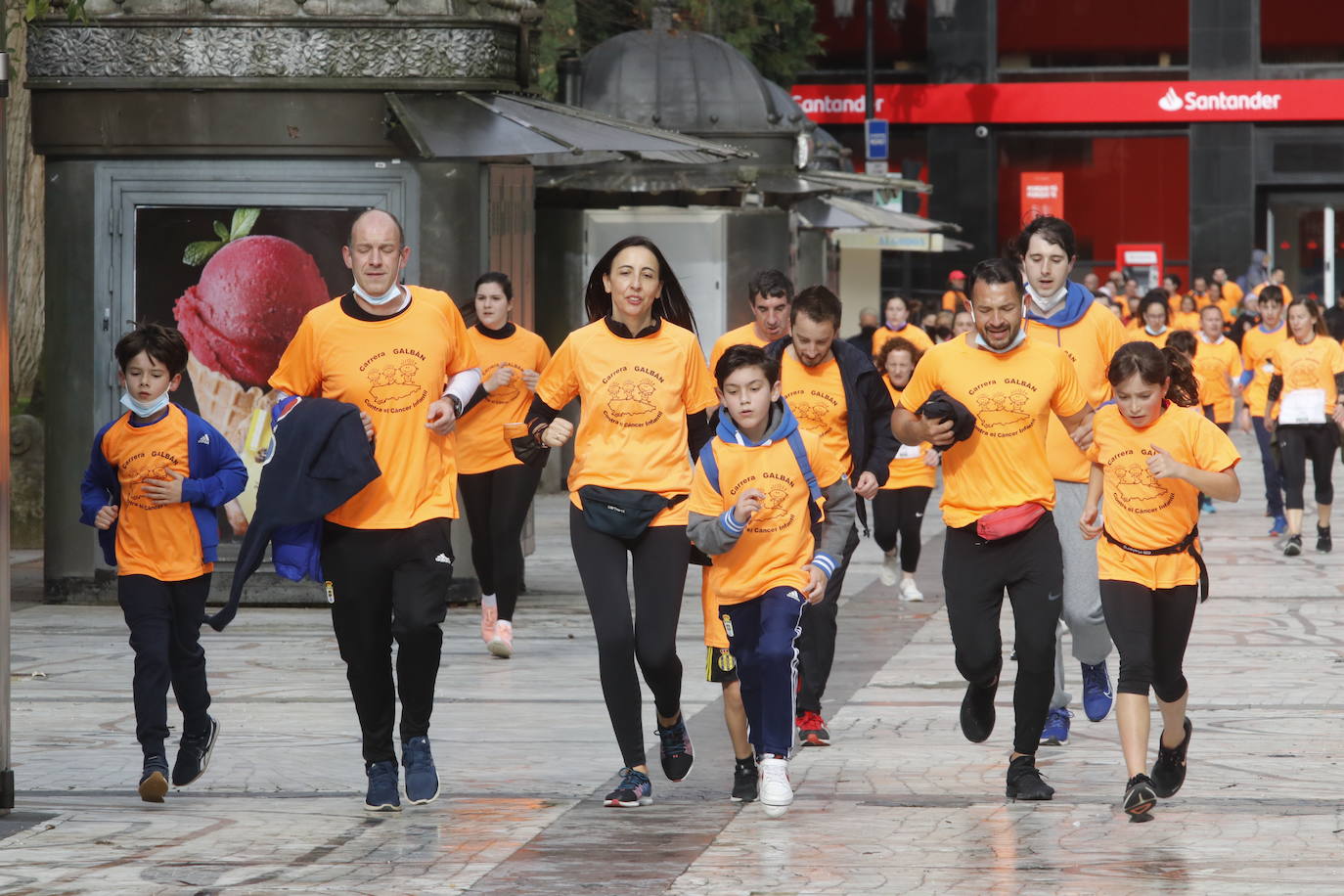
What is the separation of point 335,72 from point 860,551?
5639 millimetres

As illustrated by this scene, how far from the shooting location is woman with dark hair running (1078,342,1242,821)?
283 inches

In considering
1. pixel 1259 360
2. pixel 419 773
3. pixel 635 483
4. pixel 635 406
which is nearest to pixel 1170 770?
pixel 635 483

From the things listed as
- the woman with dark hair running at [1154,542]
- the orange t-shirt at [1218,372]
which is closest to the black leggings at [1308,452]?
the orange t-shirt at [1218,372]

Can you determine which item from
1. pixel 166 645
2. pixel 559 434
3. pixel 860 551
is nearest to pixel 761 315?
pixel 559 434

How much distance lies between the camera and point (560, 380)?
7578mm

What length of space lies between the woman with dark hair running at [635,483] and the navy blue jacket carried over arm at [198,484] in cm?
110

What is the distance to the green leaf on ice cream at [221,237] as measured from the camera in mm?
12805

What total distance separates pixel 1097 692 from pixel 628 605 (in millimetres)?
2280

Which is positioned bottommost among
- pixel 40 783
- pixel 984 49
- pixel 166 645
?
pixel 40 783

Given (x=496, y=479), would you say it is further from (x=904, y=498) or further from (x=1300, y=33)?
(x=1300, y=33)

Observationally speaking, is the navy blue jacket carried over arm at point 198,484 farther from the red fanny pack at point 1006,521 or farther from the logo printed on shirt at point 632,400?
the red fanny pack at point 1006,521

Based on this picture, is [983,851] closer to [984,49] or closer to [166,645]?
[166,645]

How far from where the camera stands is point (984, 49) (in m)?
44.8

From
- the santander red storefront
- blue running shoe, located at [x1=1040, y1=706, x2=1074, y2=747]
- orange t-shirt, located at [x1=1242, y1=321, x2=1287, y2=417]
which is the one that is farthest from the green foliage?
blue running shoe, located at [x1=1040, y1=706, x2=1074, y2=747]
